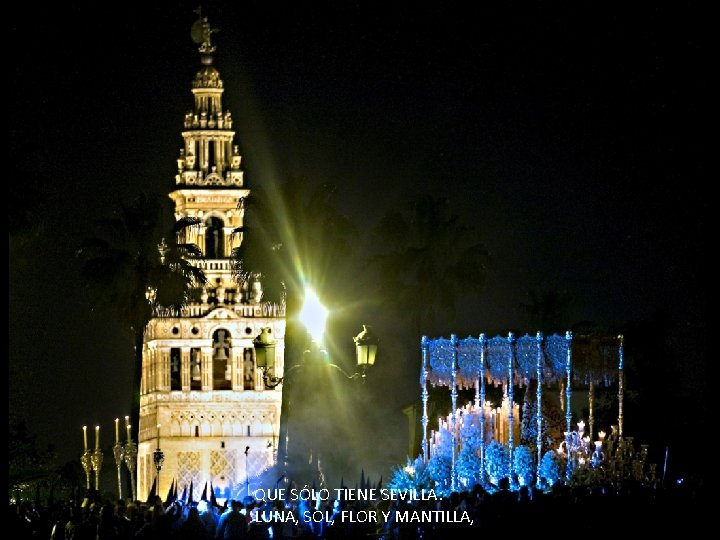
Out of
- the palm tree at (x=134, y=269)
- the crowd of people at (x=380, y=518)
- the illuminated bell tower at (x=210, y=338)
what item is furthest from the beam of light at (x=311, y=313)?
the crowd of people at (x=380, y=518)

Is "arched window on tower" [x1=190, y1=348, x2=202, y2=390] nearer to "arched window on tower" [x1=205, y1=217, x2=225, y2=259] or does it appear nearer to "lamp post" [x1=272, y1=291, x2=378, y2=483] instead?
"arched window on tower" [x1=205, y1=217, x2=225, y2=259]

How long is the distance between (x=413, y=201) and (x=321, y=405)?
6.38 m

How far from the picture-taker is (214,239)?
62.6 m

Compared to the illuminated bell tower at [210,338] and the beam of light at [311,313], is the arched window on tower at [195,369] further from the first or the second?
the beam of light at [311,313]

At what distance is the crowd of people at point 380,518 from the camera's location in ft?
85.6

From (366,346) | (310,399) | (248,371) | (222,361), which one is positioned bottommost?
(310,399)

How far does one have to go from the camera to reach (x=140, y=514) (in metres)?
28.2

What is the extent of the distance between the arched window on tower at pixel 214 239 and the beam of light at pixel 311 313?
14.2m

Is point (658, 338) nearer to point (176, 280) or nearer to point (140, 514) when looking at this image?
point (176, 280)

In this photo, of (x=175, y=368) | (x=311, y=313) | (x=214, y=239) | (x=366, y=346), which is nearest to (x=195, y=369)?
(x=175, y=368)

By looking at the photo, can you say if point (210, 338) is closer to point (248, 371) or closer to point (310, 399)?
point (248, 371)

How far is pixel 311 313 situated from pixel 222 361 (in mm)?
16215

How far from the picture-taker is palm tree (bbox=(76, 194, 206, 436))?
48.3 metres

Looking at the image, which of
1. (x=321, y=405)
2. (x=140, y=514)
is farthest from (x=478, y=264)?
(x=140, y=514)
